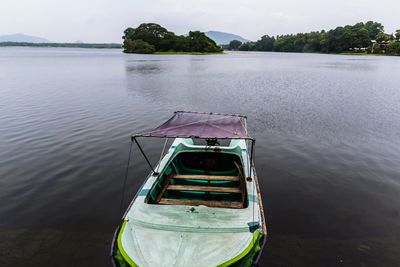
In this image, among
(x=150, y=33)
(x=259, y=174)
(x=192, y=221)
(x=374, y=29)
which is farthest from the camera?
(x=374, y=29)

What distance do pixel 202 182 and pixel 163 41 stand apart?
167 m

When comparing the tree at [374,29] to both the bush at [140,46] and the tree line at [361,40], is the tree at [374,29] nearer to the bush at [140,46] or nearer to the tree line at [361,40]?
the tree line at [361,40]

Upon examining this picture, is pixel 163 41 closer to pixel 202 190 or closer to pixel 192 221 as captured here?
pixel 202 190

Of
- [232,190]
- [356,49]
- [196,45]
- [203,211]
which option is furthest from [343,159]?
Result: [356,49]

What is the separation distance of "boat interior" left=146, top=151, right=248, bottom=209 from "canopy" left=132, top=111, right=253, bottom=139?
1881 millimetres

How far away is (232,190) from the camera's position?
1074 centimetres

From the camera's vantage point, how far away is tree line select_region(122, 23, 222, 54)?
6462 inches

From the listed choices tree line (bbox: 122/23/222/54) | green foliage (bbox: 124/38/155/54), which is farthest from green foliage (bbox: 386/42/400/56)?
green foliage (bbox: 124/38/155/54)

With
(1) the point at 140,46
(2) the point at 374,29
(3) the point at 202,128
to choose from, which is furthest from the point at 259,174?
(2) the point at 374,29

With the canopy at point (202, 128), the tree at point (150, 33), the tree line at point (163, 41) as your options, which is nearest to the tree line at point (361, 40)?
the tree line at point (163, 41)

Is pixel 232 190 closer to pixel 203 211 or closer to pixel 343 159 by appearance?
pixel 203 211

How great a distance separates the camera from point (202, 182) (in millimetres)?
12938

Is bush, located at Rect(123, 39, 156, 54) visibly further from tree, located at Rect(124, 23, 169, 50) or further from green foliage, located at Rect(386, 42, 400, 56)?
green foliage, located at Rect(386, 42, 400, 56)

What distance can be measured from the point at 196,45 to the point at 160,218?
569ft
